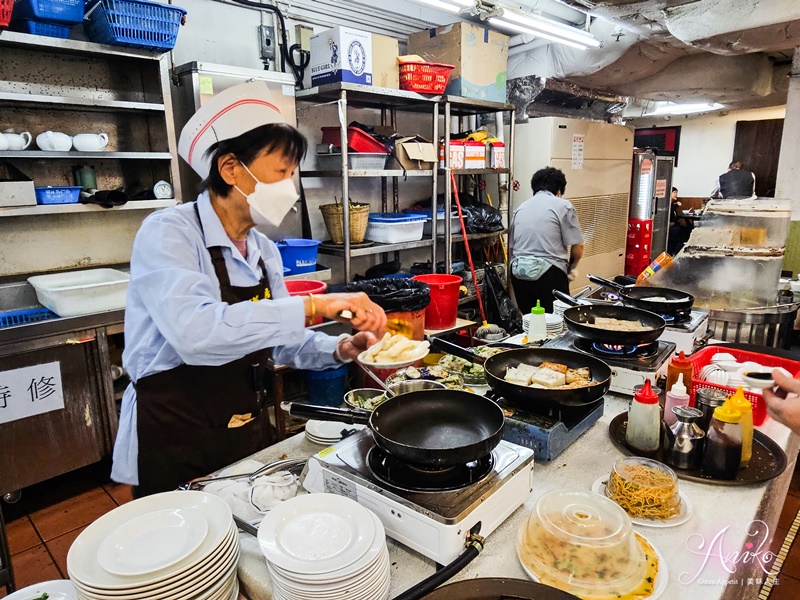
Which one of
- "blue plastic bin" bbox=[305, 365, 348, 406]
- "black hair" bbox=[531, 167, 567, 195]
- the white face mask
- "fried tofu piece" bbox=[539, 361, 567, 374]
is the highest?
"black hair" bbox=[531, 167, 567, 195]

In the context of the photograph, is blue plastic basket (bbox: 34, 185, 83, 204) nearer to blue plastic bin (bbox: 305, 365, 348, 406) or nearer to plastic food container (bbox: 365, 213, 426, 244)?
blue plastic bin (bbox: 305, 365, 348, 406)

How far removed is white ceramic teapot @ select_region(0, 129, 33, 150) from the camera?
2.93m

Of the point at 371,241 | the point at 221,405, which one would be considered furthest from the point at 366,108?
the point at 221,405

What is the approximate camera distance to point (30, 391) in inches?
117

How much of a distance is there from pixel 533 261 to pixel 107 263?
140 inches

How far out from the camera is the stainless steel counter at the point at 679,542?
3.84ft

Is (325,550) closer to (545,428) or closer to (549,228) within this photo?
(545,428)

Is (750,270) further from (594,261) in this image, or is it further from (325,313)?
(594,261)

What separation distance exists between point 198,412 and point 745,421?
5.50ft

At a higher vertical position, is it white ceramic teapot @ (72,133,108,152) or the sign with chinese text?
white ceramic teapot @ (72,133,108,152)

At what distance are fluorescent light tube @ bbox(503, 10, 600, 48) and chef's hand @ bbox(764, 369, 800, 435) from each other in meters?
3.89

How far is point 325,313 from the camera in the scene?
62.4 inches

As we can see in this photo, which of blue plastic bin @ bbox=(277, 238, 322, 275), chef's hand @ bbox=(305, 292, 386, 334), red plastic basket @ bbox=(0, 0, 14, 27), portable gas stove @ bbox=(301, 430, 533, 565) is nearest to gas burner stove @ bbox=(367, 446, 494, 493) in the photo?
portable gas stove @ bbox=(301, 430, 533, 565)

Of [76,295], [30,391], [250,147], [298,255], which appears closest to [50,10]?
[76,295]
